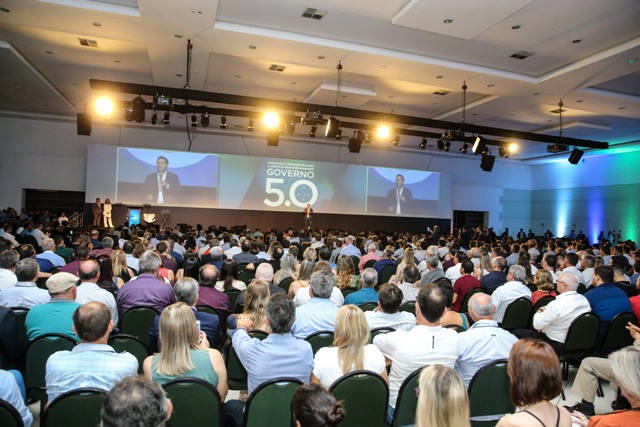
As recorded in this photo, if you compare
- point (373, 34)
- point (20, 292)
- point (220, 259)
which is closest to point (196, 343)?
point (20, 292)

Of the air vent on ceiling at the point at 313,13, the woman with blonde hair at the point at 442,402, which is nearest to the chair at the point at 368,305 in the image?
the woman with blonde hair at the point at 442,402

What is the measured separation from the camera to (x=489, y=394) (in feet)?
9.93

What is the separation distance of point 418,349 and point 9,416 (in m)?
2.33

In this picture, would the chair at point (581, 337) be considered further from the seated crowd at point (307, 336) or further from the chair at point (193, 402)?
the chair at point (193, 402)

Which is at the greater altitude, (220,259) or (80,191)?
(80,191)

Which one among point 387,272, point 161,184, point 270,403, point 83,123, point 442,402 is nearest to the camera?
point 442,402

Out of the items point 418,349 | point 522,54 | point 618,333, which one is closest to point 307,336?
point 418,349

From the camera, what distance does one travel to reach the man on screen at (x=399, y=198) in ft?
69.3

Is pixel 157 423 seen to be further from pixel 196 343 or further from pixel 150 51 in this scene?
pixel 150 51

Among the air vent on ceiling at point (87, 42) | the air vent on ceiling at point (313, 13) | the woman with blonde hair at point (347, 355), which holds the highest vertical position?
the air vent on ceiling at point (87, 42)

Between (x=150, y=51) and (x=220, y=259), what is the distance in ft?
17.4

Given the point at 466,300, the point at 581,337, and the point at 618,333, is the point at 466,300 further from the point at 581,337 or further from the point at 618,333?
the point at 618,333

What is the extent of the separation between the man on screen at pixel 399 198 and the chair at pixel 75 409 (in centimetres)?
1931

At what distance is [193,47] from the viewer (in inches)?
364
